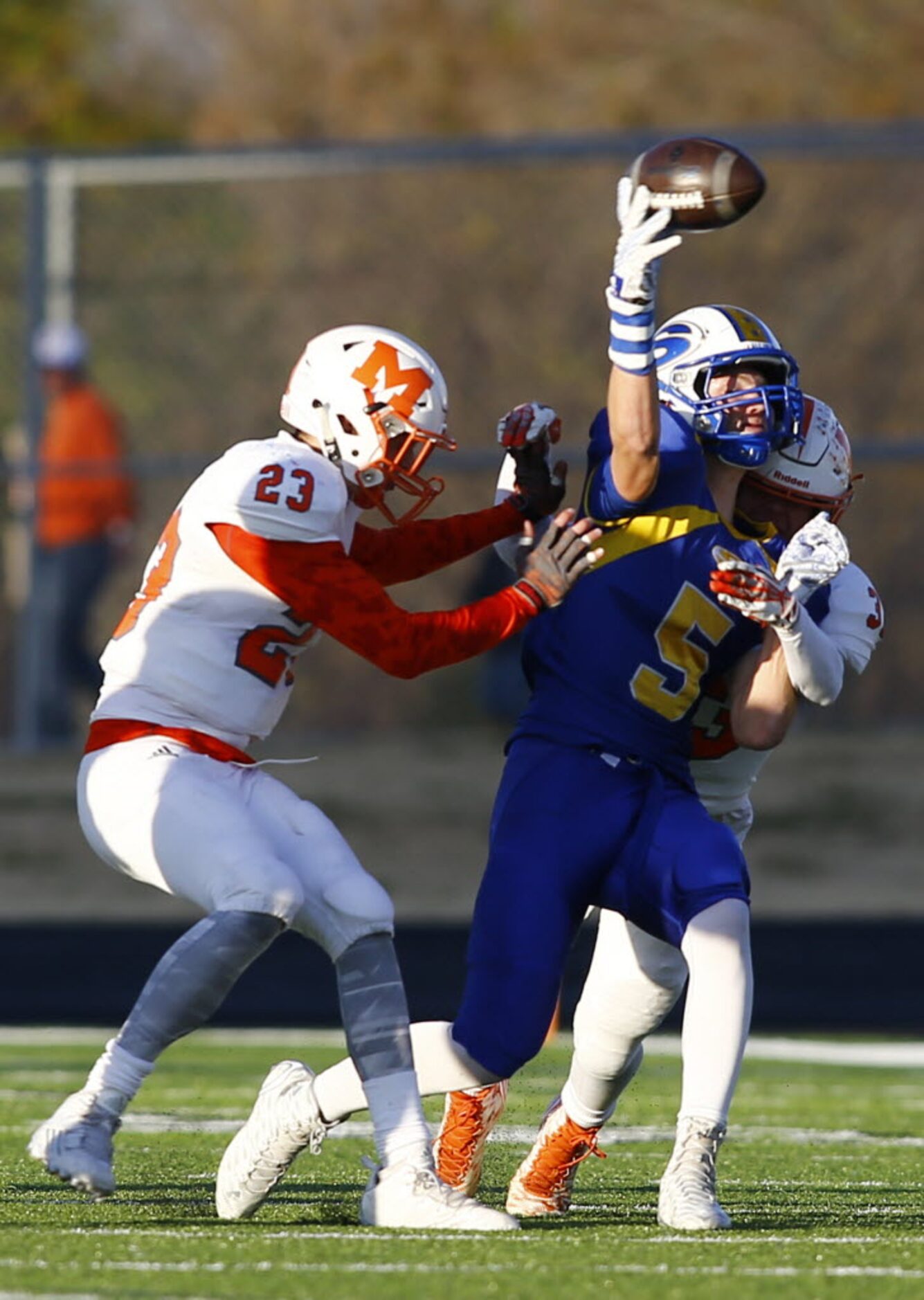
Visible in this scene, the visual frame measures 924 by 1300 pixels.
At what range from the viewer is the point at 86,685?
11469 mm

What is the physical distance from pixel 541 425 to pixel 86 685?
256 inches

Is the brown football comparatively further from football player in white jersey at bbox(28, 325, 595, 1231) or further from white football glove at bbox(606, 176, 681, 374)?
football player in white jersey at bbox(28, 325, 595, 1231)

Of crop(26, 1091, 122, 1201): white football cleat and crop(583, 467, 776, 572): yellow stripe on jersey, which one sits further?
crop(583, 467, 776, 572): yellow stripe on jersey

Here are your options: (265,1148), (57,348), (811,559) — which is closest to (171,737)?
(265,1148)

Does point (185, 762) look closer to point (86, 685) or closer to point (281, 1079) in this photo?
point (281, 1079)

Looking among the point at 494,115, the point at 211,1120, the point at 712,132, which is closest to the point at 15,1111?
the point at 211,1120

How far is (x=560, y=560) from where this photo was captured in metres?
4.95

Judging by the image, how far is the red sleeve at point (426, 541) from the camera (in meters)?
5.34

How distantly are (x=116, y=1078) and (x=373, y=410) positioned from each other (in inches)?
50.6

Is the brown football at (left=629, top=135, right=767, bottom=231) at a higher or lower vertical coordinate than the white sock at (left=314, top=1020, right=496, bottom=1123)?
higher

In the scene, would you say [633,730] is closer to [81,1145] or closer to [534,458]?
[534,458]

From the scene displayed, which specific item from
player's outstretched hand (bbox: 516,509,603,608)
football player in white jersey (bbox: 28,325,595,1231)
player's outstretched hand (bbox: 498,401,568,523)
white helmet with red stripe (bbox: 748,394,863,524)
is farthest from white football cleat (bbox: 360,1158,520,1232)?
white helmet with red stripe (bbox: 748,394,863,524)

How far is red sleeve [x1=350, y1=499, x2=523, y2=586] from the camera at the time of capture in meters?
5.34

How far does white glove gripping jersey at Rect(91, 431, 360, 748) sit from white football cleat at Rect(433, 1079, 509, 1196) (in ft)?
2.64
